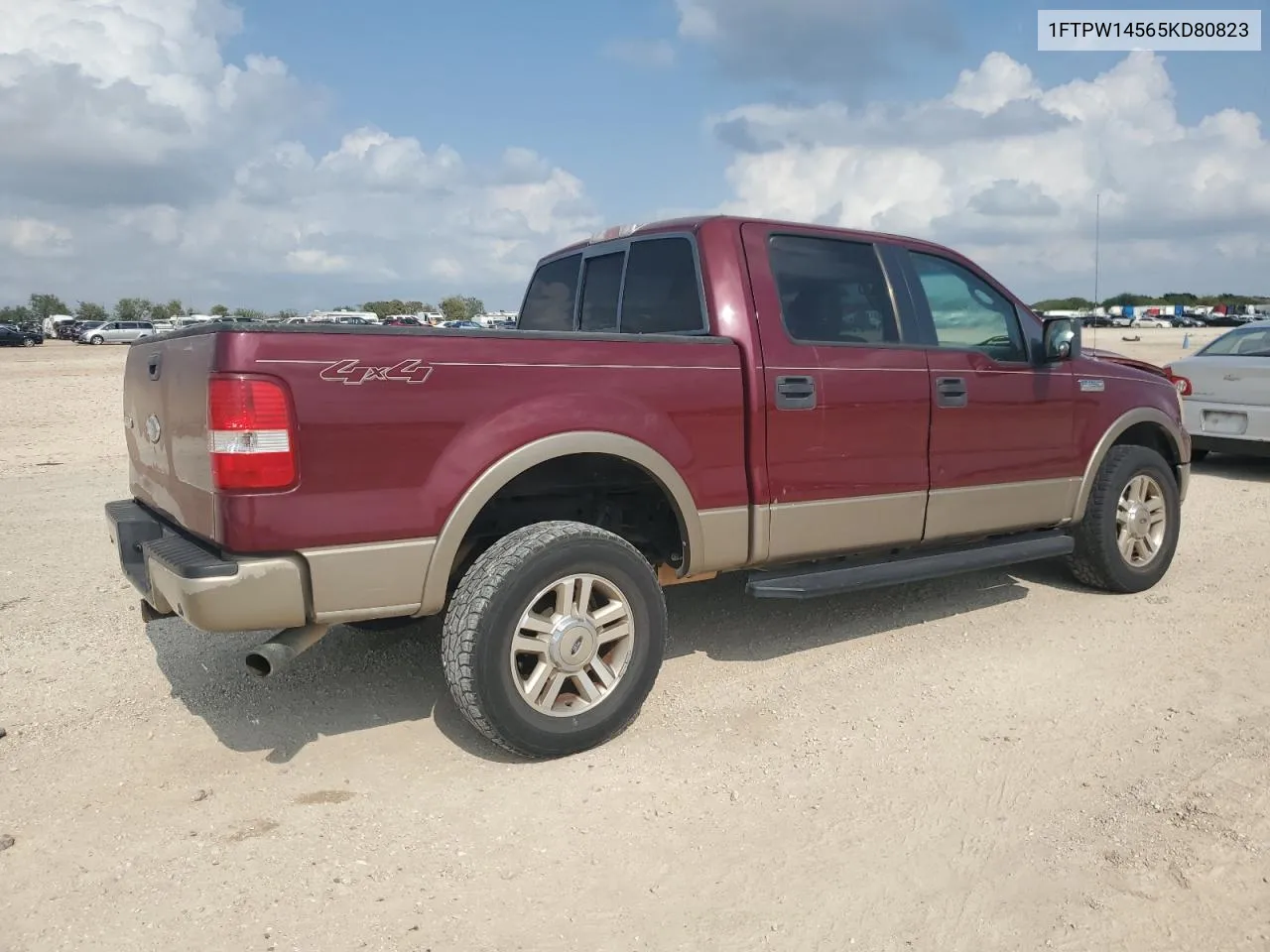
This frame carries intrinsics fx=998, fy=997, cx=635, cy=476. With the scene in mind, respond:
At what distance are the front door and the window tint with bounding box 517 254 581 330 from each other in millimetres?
1727

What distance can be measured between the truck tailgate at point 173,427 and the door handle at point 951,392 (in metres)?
3.18

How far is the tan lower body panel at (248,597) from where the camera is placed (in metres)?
3.13

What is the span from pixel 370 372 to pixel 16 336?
5617 cm

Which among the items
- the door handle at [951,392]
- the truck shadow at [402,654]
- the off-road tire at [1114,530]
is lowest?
the truck shadow at [402,654]

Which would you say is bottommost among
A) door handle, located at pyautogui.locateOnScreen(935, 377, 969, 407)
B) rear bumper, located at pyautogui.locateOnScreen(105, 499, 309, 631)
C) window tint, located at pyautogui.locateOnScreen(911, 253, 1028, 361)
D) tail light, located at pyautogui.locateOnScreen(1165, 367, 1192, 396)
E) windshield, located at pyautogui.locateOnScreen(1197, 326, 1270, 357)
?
rear bumper, located at pyautogui.locateOnScreen(105, 499, 309, 631)

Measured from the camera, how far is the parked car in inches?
1954

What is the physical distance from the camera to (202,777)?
355 centimetres

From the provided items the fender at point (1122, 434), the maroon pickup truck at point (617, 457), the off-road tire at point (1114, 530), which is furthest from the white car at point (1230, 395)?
the maroon pickup truck at point (617, 457)

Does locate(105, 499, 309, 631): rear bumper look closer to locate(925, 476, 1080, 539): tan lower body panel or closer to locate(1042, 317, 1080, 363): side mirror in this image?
locate(925, 476, 1080, 539): tan lower body panel

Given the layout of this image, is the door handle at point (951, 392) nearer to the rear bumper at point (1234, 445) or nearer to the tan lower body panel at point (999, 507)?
the tan lower body panel at point (999, 507)

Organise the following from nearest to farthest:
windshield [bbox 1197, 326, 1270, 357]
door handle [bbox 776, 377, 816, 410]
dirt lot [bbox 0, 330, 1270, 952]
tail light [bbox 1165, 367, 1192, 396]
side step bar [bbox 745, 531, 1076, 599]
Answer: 1. dirt lot [bbox 0, 330, 1270, 952]
2. door handle [bbox 776, 377, 816, 410]
3. side step bar [bbox 745, 531, 1076, 599]
4. tail light [bbox 1165, 367, 1192, 396]
5. windshield [bbox 1197, 326, 1270, 357]

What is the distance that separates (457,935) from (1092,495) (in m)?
4.34

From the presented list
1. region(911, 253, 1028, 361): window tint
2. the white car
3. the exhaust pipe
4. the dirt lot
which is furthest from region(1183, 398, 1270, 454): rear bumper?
the exhaust pipe

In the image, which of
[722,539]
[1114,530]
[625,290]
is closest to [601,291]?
[625,290]
